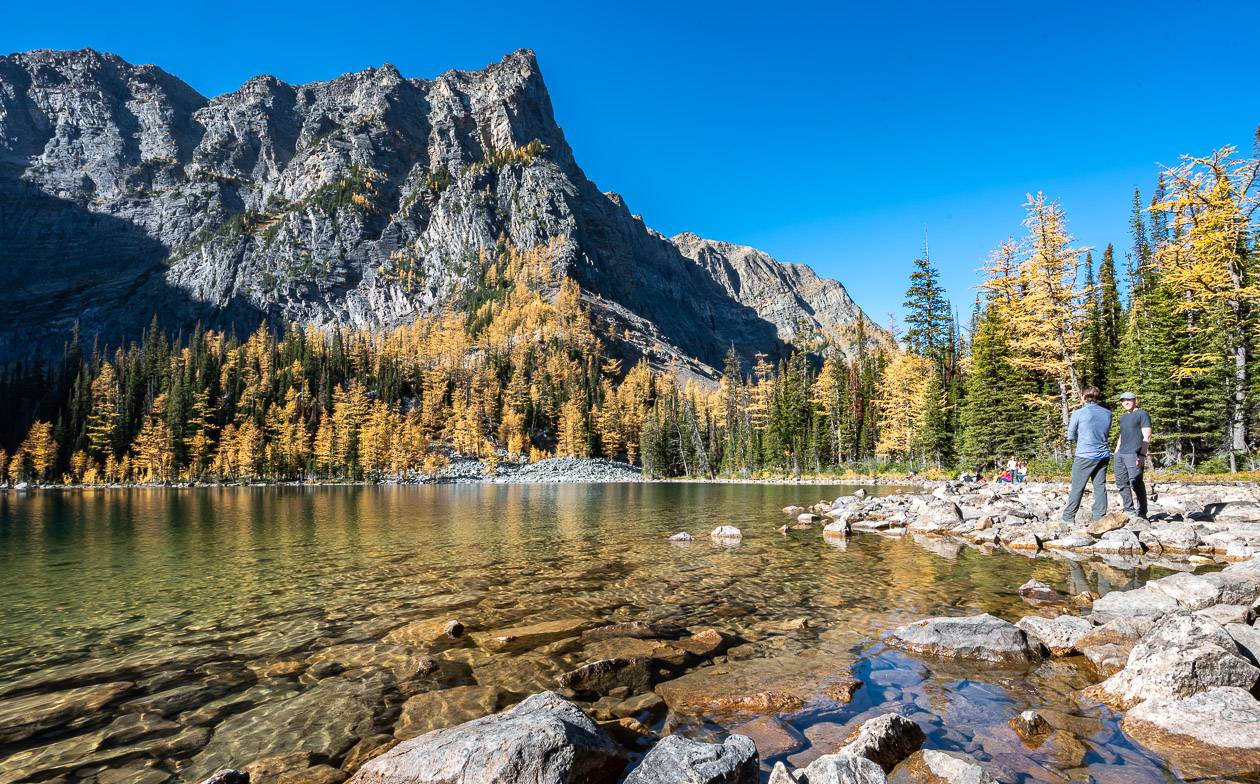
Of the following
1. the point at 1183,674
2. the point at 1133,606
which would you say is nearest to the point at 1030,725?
the point at 1183,674

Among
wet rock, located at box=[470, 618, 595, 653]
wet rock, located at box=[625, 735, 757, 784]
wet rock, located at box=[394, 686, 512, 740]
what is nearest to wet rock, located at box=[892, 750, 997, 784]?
wet rock, located at box=[625, 735, 757, 784]

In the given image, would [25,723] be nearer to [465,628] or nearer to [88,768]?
[88,768]

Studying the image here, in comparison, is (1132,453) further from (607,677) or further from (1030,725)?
(607,677)

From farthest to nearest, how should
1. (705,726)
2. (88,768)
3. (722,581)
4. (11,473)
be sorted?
1. (11,473)
2. (722,581)
3. (705,726)
4. (88,768)

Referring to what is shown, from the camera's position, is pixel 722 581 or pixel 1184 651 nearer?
pixel 1184 651

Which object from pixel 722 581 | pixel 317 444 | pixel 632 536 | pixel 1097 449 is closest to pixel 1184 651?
pixel 722 581

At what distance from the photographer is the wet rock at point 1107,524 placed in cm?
1543

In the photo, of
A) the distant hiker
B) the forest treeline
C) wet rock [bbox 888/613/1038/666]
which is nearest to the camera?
wet rock [bbox 888/613/1038/666]

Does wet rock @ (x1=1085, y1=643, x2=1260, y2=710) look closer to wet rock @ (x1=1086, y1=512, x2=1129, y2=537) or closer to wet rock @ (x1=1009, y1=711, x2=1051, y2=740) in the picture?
wet rock @ (x1=1009, y1=711, x2=1051, y2=740)

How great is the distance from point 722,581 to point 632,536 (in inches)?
349

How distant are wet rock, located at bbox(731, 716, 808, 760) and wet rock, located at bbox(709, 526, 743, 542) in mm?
13279

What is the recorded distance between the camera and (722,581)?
12711 mm

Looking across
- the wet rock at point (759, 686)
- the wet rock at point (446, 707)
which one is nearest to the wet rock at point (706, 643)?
the wet rock at point (759, 686)

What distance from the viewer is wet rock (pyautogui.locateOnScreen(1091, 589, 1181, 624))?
27.1 feet
